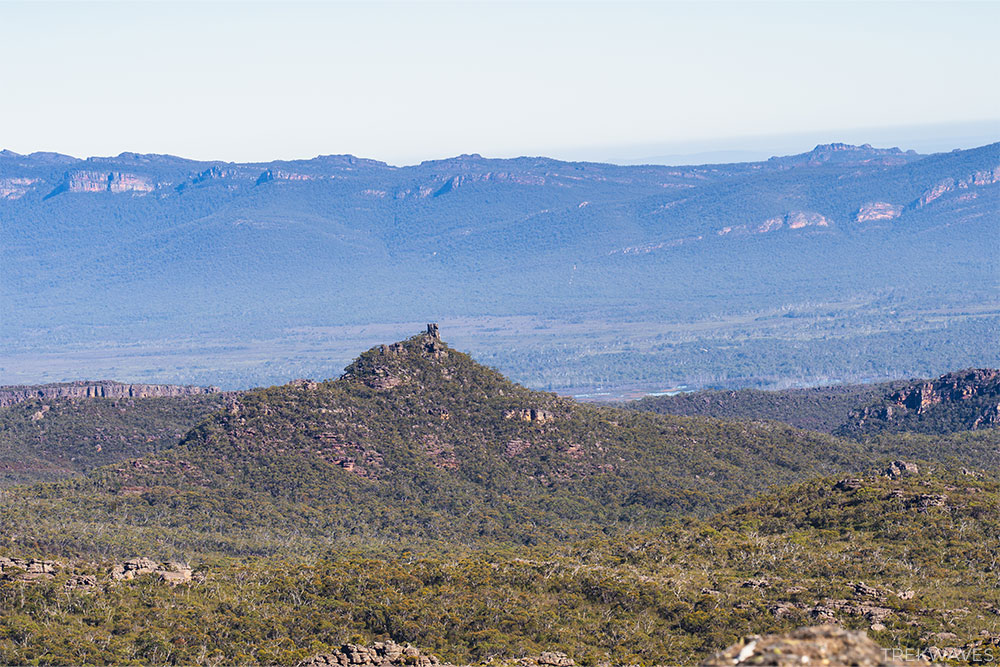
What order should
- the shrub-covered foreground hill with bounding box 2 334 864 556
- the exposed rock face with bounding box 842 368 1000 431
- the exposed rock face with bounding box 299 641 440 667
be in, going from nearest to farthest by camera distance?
the exposed rock face with bounding box 299 641 440 667 → the shrub-covered foreground hill with bounding box 2 334 864 556 → the exposed rock face with bounding box 842 368 1000 431

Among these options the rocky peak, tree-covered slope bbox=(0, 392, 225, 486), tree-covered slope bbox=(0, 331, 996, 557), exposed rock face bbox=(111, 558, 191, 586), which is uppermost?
the rocky peak

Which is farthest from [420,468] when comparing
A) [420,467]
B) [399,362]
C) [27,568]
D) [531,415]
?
[27,568]

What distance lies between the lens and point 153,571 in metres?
65.6

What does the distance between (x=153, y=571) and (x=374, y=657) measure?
16.6 metres

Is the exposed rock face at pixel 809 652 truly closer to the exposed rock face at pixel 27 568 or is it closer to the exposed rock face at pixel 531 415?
the exposed rock face at pixel 27 568

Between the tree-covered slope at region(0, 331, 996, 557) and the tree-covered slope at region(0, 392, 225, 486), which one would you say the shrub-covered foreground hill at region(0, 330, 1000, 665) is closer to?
the tree-covered slope at region(0, 331, 996, 557)

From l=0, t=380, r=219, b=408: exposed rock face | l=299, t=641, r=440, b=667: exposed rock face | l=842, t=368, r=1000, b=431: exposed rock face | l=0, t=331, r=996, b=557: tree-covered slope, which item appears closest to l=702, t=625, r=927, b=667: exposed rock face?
l=299, t=641, r=440, b=667: exposed rock face

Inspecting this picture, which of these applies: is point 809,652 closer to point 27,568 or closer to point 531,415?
point 27,568

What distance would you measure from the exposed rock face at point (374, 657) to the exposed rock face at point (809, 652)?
1121 inches

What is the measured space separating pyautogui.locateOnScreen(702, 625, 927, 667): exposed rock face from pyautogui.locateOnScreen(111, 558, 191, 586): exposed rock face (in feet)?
140

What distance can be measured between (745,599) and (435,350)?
2596 inches

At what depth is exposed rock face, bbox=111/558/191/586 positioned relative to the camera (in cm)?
6456

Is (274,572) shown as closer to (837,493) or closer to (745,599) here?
(745,599)

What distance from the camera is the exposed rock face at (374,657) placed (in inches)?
2055
